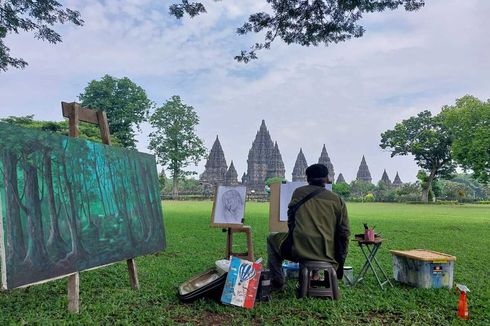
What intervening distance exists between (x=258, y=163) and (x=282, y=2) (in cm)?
6526

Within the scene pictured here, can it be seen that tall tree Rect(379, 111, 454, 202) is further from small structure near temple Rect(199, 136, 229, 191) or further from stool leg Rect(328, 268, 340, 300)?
stool leg Rect(328, 268, 340, 300)

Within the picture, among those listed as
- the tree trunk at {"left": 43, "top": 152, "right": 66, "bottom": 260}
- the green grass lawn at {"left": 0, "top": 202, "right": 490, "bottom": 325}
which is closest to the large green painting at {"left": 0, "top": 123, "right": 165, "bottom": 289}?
the tree trunk at {"left": 43, "top": 152, "right": 66, "bottom": 260}

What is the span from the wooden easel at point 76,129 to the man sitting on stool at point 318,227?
6.52 feet

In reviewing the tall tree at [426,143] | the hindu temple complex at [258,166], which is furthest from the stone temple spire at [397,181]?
the tall tree at [426,143]

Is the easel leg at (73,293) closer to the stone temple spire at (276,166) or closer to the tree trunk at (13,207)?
the tree trunk at (13,207)

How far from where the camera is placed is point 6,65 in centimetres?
836

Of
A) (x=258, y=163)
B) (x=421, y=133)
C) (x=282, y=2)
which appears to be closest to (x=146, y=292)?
(x=282, y=2)

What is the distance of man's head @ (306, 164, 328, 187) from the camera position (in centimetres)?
427

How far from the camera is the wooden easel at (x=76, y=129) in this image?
360cm

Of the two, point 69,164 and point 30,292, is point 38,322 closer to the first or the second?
point 30,292

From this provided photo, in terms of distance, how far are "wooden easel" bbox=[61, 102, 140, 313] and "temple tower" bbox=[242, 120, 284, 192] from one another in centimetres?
6503

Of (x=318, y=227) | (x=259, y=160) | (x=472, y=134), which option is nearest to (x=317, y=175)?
(x=318, y=227)

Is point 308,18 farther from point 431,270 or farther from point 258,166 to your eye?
point 258,166

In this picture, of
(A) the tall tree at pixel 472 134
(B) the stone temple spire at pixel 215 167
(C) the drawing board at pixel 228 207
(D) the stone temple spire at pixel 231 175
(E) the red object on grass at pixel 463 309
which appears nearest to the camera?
(E) the red object on grass at pixel 463 309
